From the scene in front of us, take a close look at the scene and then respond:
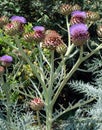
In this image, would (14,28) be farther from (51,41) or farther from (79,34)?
(79,34)

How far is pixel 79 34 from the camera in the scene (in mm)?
1826

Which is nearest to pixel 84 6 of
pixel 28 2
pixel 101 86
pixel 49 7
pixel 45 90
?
pixel 49 7

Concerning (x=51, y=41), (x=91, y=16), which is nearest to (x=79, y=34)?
(x=51, y=41)

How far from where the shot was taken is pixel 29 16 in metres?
3.81

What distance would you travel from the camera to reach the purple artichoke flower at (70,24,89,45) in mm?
1811

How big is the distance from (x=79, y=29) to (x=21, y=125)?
2.66 feet

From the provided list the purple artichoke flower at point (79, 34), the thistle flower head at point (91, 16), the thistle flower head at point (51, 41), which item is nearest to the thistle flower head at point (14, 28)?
the thistle flower head at point (51, 41)

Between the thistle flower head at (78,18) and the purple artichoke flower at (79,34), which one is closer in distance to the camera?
the purple artichoke flower at (79,34)

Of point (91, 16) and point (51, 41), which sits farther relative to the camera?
point (91, 16)

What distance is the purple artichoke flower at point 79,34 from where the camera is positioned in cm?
181

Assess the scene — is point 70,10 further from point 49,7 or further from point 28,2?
point 28,2

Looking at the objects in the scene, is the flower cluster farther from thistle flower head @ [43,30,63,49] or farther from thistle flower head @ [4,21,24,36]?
thistle flower head @ [4,21,24,36]

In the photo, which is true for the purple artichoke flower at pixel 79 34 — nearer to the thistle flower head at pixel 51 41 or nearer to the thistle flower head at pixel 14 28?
the thistle flower head at pixel 51 41

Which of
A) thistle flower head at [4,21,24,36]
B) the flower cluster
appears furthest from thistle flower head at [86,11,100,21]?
thistle flower head at [4,21,24,36]
